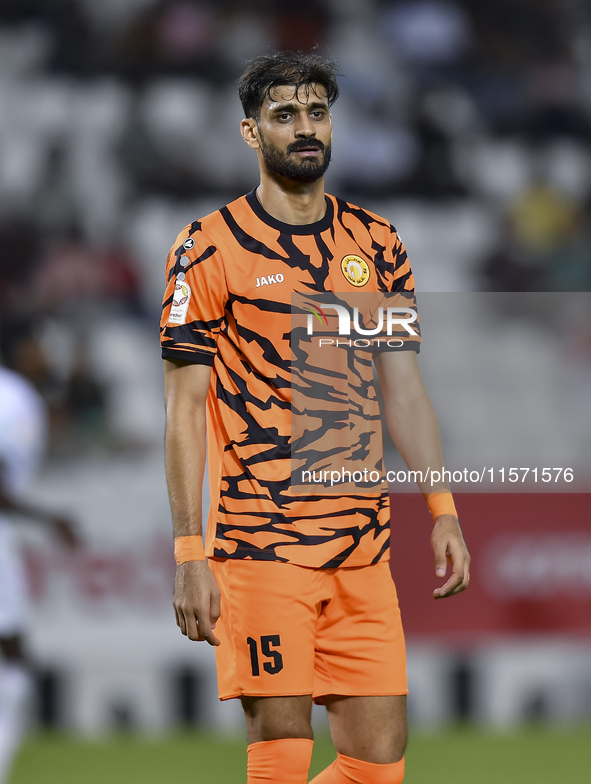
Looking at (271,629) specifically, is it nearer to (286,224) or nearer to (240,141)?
(286,224)

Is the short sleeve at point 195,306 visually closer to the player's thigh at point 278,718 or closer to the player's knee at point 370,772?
the player's thigh at point 278,718

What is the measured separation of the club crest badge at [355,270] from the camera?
2883 mm

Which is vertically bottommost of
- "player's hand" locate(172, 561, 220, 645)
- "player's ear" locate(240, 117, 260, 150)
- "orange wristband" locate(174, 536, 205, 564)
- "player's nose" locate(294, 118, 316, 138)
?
"player's hand" locate(172, 561, 220, 645)

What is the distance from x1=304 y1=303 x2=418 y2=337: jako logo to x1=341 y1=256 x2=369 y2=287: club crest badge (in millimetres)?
74

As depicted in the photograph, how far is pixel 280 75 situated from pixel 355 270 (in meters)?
0.54

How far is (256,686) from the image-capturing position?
2693 mm

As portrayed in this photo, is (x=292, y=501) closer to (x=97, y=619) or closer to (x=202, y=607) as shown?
(x=202, y=607)

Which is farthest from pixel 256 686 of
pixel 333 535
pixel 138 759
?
pixel 138 759

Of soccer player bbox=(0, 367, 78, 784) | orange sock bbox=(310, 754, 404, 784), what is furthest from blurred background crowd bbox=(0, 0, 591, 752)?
orange sock bbox=(310, 754, 404, 784)

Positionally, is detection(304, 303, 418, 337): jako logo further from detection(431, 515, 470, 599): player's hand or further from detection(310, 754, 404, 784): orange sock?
detection(310, 754, 404, 784): orange sock

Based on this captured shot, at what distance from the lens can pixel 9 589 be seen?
4.80 metres

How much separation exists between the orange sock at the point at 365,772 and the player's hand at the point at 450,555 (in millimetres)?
443

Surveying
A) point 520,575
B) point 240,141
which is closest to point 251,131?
point 520,575

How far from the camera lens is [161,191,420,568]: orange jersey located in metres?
2.74
